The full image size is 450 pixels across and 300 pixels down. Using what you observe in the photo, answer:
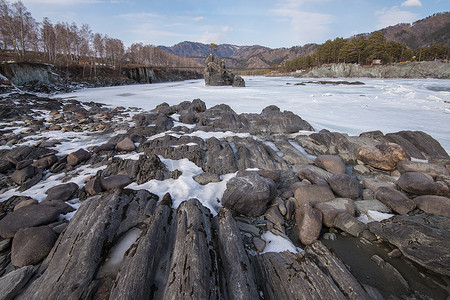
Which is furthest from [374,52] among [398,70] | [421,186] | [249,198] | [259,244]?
[259,244]

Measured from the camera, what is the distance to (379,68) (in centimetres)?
7494

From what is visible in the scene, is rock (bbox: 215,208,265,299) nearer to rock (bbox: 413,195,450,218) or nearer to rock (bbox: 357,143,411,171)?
rock (bbox: 413,195,450,218)

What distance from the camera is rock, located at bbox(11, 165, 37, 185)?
18.8ft

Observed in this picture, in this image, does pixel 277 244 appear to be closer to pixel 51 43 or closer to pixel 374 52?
pixel 51 43

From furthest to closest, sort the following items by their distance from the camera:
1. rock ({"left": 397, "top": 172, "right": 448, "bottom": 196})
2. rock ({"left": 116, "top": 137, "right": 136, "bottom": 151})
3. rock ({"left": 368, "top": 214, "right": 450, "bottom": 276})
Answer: rock ({"left": 116, "top": 137, "right": 136, "bottom": 151}) < rock ({"left": 397, "top": 172, "right": 448, "bottom": 196}) < rock ({"left": 368, "top": 214, "right": 450, "bottom": 276})

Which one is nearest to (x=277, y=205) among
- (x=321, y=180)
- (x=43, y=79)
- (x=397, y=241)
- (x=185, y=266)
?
(x=321, y=180)

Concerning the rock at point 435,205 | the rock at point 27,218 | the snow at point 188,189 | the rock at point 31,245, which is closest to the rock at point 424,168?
the rock at point 435,205

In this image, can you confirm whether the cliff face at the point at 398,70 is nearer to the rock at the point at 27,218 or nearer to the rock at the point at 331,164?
the rock at the point at 331,164

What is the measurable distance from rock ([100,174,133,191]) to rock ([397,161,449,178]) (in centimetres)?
904

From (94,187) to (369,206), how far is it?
23.7 ft

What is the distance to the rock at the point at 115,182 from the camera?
5.36 m

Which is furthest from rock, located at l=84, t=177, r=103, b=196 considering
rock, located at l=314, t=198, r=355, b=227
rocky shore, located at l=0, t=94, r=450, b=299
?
rock, located at l=314, t=198, r=355, b=227

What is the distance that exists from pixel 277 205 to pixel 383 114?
17.9 m

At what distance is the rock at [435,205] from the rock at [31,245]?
7.91 m
